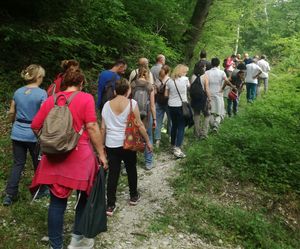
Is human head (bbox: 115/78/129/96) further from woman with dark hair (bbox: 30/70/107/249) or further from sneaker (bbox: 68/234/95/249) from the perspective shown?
sneaker (bbox: 68/234/95/249)

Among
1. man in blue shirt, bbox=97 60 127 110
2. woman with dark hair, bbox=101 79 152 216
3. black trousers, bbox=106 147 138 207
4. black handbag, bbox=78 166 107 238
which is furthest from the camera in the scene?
man in blue shirt, bbox=97 60 127 110

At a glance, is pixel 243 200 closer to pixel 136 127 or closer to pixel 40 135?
pixel 136 127

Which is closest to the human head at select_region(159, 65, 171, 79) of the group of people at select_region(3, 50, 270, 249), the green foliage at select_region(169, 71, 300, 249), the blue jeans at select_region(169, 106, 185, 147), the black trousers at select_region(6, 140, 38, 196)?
the group of people at select_region(3, 50, 270, 249)

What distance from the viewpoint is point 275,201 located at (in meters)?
6.68

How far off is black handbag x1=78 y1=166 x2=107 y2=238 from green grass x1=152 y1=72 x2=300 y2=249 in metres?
1.39

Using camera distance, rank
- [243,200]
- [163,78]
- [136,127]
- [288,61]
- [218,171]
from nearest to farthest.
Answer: [136,127] → [243,200] → [218,171] → [163,78] → [288,61]

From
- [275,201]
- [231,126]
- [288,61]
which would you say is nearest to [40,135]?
[275,201]

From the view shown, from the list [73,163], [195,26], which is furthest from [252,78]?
[73,163]

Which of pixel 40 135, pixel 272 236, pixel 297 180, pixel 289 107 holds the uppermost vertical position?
pixel 40 135

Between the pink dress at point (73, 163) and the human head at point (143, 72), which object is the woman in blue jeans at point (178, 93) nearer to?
the human head at point (143, 72)

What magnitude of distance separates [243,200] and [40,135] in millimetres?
4164

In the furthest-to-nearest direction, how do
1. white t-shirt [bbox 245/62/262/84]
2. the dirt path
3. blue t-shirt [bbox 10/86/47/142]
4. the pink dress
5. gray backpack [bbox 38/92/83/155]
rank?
1. white t-shirt [bbox 245/62/262/84]
2. blue t-shirt [bbox 10/86/47/142]
3. the dirt path
4. the pink dress
5. gray backpack [bbox 38/92/83/155]

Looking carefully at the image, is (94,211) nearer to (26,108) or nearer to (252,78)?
(26,108)

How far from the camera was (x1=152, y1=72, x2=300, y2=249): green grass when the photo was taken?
564 cm
